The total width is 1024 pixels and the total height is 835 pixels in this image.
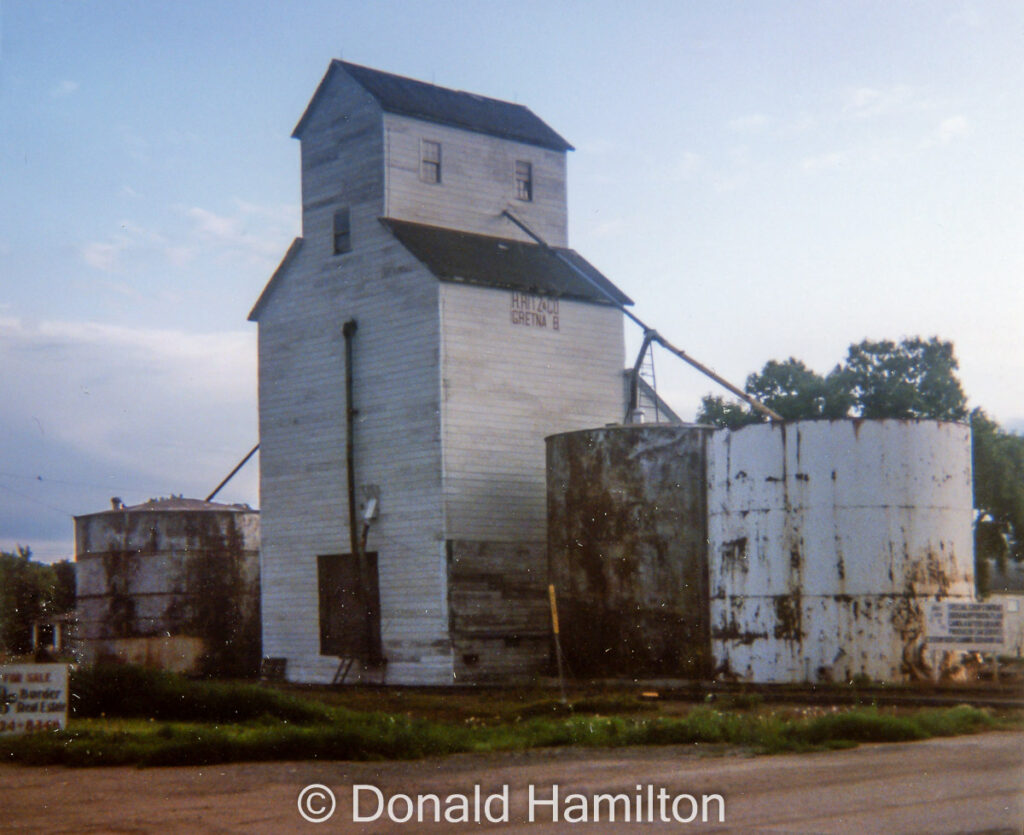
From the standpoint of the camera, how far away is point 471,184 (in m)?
31.7

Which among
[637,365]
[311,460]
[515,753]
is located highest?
[637,365]

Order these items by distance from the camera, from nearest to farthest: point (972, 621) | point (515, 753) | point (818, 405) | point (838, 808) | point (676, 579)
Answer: point (838, 808)
point (515, 753)
point (972, 621)
point (676, 579)
point (818, 405)

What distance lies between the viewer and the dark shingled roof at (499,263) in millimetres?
28953

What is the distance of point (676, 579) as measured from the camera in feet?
80.6

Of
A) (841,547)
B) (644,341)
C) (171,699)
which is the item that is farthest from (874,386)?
(171,699)

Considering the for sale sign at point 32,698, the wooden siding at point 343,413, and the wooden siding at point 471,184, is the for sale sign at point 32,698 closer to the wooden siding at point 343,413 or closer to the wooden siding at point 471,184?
the wooden siding at point 343,413

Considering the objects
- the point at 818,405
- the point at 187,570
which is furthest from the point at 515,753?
the point at 818,405

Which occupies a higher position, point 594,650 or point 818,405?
point 818,405

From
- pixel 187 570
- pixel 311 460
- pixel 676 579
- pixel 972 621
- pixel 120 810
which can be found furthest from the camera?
pixel 187 570

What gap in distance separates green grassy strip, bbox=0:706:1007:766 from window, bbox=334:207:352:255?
16231 mm

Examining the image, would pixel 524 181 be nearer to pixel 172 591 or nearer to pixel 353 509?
pixel 353 509

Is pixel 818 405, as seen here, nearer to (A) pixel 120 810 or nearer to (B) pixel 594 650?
(B) pixel 594 650

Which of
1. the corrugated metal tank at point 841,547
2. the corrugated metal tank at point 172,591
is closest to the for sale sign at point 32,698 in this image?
the corrugated metal tank at point 841,547

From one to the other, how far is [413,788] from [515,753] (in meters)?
2.83
